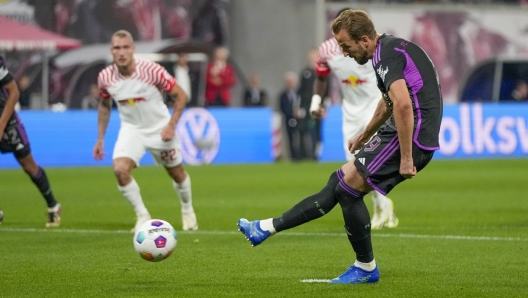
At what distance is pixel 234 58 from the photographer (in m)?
31.9

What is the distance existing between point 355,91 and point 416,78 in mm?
4976

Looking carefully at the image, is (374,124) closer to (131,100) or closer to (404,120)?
(404,120)

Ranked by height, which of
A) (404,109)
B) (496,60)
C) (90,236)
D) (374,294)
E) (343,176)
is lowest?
(496,60)

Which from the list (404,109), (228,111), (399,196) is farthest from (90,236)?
(228,111)

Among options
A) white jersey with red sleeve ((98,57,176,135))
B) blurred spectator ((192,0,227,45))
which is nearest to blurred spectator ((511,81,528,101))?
blurred spectator ((192,0,227,45))

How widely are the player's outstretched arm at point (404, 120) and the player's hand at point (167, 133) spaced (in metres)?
4.43

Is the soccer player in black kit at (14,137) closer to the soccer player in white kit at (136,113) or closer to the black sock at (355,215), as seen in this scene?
the soccer player in white kit at (136,113)

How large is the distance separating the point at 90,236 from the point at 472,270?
4537mm

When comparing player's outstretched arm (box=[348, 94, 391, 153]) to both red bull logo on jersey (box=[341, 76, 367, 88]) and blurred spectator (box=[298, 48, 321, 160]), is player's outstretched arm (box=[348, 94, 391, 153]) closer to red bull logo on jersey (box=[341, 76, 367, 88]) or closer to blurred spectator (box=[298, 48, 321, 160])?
red bull logo on jersey (box=[341, 76, 367, 88])

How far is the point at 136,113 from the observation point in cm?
1220

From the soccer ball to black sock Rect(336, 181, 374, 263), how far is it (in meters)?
1.40

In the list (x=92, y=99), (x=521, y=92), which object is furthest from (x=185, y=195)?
(x=521, y=92)

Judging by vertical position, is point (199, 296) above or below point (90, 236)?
above

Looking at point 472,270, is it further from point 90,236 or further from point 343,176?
point 90,236
